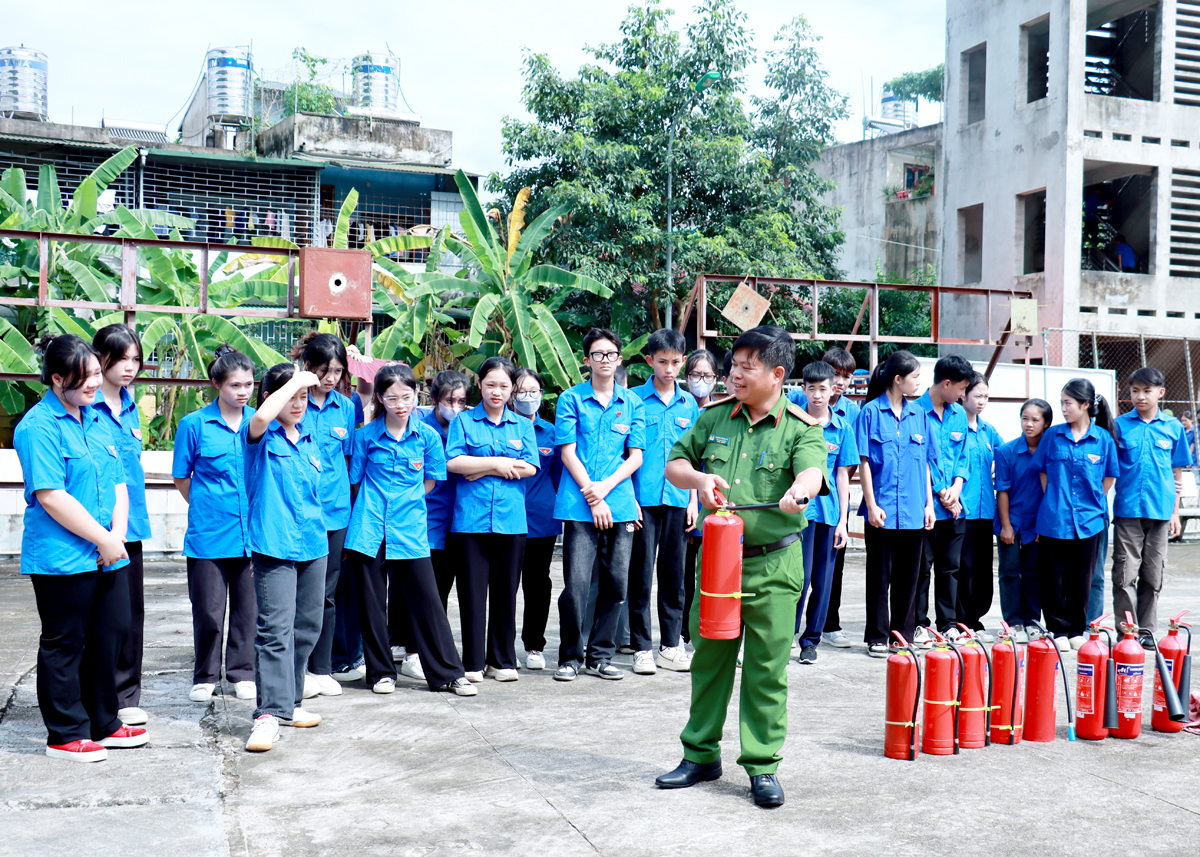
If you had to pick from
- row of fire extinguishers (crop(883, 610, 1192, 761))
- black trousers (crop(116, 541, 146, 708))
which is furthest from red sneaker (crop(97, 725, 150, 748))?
row of fire extinguishers (crop(883, 610, 1192, 761))

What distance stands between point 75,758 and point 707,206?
17.1 m

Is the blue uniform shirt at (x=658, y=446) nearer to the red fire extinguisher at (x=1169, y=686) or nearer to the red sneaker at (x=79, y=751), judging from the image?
the red fire extinguisher at (x=1169, y=686)

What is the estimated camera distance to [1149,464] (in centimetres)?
687

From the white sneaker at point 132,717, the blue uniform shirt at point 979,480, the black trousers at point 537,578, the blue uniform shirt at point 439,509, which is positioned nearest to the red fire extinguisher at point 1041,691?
the black trousers at point 537,578

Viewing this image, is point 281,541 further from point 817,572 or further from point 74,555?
point 817,572

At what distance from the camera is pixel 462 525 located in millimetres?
5711

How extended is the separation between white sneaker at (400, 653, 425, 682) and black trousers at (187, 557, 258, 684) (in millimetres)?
818

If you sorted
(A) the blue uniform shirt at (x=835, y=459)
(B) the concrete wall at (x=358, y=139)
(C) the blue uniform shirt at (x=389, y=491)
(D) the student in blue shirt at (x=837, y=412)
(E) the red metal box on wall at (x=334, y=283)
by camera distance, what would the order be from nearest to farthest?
(C) the blue uniform shirt at (x=389, y=491), (A) the blue uniform shirt at (x=835, y=459), (D) the student in blue shirt at (x=837, y=412), (E) the red metal box on wall at (x=334, y=283), (B) the concrete wall at (x=358, y=139)

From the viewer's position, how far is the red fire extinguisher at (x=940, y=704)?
4.52 m

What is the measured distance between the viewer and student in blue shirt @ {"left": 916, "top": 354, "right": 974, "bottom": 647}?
6906 millimetres

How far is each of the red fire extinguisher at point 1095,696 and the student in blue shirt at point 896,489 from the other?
5.31ft

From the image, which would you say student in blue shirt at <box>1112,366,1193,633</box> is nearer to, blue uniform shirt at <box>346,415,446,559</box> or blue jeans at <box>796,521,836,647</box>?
blue jeans at <box>796,521,836,647</box>

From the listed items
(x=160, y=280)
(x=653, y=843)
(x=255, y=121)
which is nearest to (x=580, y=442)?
(x=653, y=843)

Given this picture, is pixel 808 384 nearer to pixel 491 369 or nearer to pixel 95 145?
pixel 491 369
